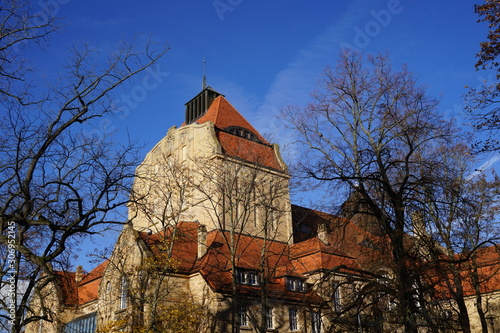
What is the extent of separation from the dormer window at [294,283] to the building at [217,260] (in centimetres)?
8

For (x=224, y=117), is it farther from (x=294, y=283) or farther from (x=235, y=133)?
(x=294, y=283)

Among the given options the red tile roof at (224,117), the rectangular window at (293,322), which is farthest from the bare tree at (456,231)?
the red tile roof at (224,117)

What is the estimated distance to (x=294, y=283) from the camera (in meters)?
33.2

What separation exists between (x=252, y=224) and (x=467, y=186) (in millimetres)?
19054

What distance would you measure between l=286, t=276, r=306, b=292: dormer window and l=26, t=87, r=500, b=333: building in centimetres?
8

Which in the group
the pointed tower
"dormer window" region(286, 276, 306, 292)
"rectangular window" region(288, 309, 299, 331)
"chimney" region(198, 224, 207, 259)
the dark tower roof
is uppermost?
the dark tower roof

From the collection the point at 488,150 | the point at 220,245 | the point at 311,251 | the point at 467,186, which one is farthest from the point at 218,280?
the point at 488,150

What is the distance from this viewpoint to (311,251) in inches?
1382

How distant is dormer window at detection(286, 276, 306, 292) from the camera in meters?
32.7

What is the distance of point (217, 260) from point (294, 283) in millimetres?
6348

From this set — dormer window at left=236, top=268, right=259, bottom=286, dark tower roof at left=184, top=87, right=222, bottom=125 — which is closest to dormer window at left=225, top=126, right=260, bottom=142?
dark tower roof at left=184, top=87, right=222, bottom=125

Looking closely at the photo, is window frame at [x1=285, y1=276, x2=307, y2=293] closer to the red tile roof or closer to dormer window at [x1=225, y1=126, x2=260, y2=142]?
dormer window at [x1=225, y1=126, x2=260, y2=142]

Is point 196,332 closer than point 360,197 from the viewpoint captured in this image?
No

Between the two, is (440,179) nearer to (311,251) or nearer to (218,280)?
(218,280)
